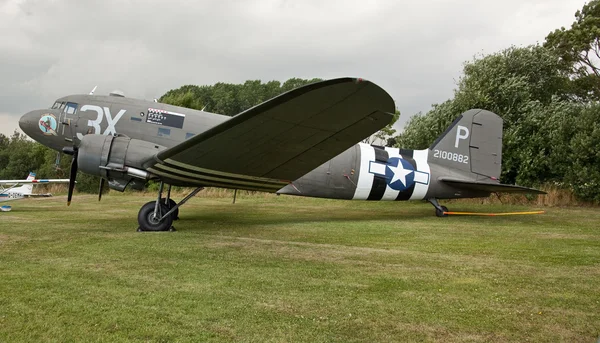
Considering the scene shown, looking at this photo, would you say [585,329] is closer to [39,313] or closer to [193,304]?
[193,304]

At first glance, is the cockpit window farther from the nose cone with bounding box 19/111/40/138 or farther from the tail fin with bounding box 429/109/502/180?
the tail fin with bounding box 429/109/502/180

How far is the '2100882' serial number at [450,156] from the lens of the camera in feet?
37.1

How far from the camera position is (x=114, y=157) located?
25.0 feet

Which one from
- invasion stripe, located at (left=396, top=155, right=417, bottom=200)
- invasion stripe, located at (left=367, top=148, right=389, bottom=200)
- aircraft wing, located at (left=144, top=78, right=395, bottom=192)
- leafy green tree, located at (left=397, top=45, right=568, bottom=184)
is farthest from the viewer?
leafy green tree, located at (left=397, top=45, right=568, bottom=184)

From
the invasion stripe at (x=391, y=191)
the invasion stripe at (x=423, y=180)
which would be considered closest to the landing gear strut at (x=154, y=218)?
the invasion stripe at (x=391, y=191)

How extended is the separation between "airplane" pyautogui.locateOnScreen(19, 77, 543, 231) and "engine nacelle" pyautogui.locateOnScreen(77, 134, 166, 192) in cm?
2

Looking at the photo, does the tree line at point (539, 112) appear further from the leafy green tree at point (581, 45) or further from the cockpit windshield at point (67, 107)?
the cockpit windshield at point (67, 107)

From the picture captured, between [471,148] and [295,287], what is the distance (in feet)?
30.0

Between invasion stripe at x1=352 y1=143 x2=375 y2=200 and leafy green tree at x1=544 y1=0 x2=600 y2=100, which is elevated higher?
leafy green tree at x1=544 y1=0 x2=600 y2=100

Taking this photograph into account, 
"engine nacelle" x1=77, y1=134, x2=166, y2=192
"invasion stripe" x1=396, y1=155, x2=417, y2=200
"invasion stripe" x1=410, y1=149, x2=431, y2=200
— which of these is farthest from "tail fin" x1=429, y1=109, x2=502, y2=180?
"engine nacelle" x1=77, y1=134, x2=166, y2=192

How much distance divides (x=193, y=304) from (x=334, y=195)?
714cm

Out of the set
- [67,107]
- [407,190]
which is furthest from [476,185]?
[67,107]

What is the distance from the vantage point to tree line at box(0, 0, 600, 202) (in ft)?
46.6

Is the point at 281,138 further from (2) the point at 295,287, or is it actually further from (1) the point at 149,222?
(1) the point at 149,222
